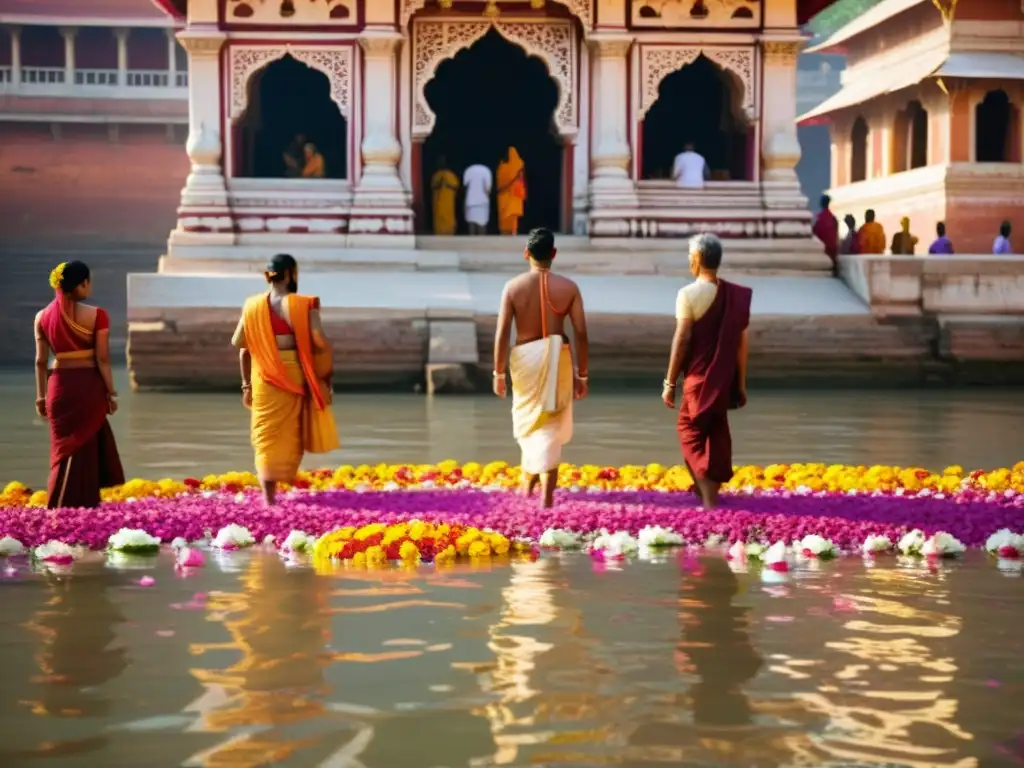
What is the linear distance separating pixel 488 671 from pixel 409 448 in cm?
754

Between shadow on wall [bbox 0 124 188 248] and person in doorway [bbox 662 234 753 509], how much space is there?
93.4 ft

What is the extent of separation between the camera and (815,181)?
4588cm

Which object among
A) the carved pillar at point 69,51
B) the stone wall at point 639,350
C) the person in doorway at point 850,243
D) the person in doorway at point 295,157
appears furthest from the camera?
the carved pillar at point 69,51

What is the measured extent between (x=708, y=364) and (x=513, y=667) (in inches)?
149

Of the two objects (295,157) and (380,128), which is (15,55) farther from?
(380,128)

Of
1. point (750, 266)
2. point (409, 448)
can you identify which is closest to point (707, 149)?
point (750, 266)

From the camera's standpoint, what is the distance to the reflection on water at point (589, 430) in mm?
12312

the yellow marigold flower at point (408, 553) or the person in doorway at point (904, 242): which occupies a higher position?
the person in doorway at point (904, 242)

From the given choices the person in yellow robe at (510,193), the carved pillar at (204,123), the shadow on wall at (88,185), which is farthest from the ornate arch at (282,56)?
the shadow on wall at (88,185)

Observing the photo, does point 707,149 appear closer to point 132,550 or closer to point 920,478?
point 920,478

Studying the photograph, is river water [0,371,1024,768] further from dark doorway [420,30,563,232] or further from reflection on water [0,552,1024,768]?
dark doorway [420,30,563,232]

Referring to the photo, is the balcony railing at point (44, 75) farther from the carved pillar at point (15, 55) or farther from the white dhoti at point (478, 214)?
the white dhoti at point (478, 214)

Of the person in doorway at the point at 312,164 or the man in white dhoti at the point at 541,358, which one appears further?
the person in doorway at the point at 312,164

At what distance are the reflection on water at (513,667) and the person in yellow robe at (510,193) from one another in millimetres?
15866
